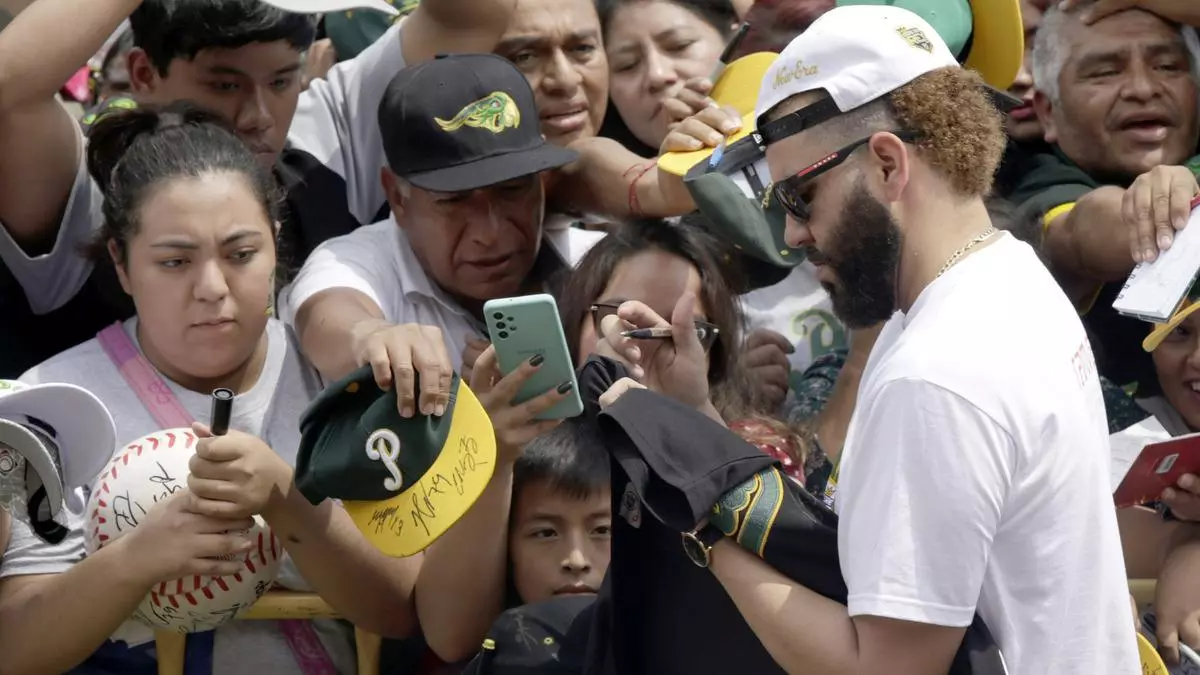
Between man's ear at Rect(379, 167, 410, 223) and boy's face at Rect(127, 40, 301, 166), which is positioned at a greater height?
boy's face at Rect(127, 40, 301, 166)

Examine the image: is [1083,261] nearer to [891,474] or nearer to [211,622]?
[891,474]

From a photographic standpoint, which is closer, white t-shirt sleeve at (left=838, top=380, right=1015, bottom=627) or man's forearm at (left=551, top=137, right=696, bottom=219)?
white t-shirt sleeve at (left=838, top=380, right=1015, bottom=627)

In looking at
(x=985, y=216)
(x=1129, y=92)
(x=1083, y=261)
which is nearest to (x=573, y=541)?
(x=985, y=216)

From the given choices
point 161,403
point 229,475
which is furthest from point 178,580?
point 161,403

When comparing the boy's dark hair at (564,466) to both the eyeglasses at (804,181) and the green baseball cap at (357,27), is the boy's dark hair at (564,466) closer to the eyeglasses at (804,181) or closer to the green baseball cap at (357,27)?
the eyeglasses at (804,181)

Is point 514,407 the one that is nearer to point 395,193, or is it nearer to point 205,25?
point 395,193

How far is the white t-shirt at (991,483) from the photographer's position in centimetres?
227

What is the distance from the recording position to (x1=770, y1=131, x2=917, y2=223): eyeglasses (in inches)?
100

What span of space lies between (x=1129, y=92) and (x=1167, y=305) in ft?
3.06

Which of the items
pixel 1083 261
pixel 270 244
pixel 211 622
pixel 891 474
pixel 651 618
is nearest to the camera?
pixel 891 474

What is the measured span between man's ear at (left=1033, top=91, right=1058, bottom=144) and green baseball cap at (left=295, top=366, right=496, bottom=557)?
78.3 inches

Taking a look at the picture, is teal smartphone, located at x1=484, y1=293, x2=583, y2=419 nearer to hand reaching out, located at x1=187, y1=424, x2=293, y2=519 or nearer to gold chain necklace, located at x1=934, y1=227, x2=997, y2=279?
hand reaching out, located at x1=187, y1=424, x2=293, y2=519

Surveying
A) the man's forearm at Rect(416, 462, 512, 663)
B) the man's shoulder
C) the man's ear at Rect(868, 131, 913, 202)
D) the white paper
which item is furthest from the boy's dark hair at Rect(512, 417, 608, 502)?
the man's shoulder

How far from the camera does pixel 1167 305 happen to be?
3246 mm
